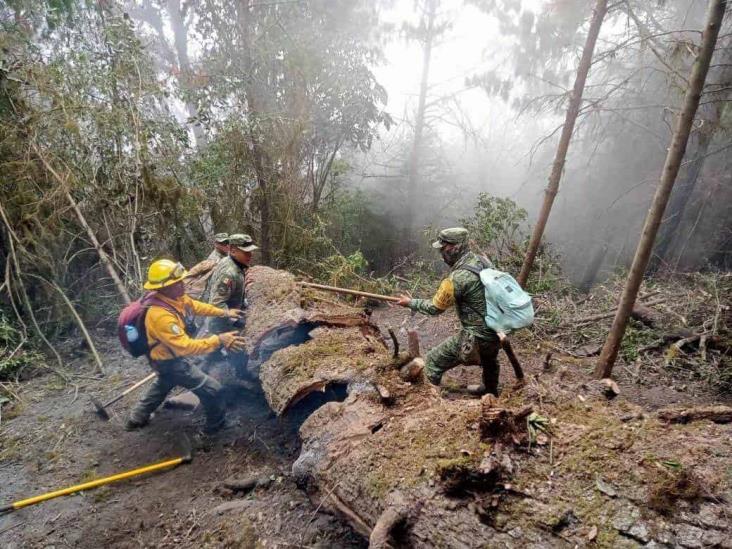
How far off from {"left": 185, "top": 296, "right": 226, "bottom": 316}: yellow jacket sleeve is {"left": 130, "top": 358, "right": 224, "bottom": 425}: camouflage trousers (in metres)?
0.56

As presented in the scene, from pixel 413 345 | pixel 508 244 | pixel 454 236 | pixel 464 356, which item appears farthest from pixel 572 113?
pixel 413 345

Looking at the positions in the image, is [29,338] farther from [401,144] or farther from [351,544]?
[401,144]

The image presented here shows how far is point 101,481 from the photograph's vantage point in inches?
133

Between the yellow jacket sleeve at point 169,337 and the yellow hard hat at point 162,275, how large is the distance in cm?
24

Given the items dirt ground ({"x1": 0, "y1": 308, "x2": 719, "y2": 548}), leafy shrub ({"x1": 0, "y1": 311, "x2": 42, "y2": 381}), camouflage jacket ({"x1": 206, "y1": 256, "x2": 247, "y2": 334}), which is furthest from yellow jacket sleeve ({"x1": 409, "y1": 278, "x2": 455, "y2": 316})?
leafy shrub ({"x1": 0, "y1": 311, "x2": 42, "y2": 381})

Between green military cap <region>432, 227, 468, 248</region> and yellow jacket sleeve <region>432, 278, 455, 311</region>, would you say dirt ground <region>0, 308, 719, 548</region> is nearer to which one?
yellow jacket sleeve <region>432, 278, 455, 311</region>

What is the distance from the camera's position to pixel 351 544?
8.66ft

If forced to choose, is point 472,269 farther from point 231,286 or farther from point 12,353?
point 12,353

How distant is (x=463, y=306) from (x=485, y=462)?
2.19 metres

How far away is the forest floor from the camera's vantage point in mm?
2902

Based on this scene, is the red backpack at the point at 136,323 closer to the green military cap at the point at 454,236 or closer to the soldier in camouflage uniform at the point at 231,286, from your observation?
the soldier in camouflage uniform at the point at 231,286

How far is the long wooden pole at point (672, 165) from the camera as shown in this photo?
355cm

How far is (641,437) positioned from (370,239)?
10923mm

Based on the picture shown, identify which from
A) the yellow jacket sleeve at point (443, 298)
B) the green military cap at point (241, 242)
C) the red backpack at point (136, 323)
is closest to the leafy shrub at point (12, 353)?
the red backpack at point (136, 323)
